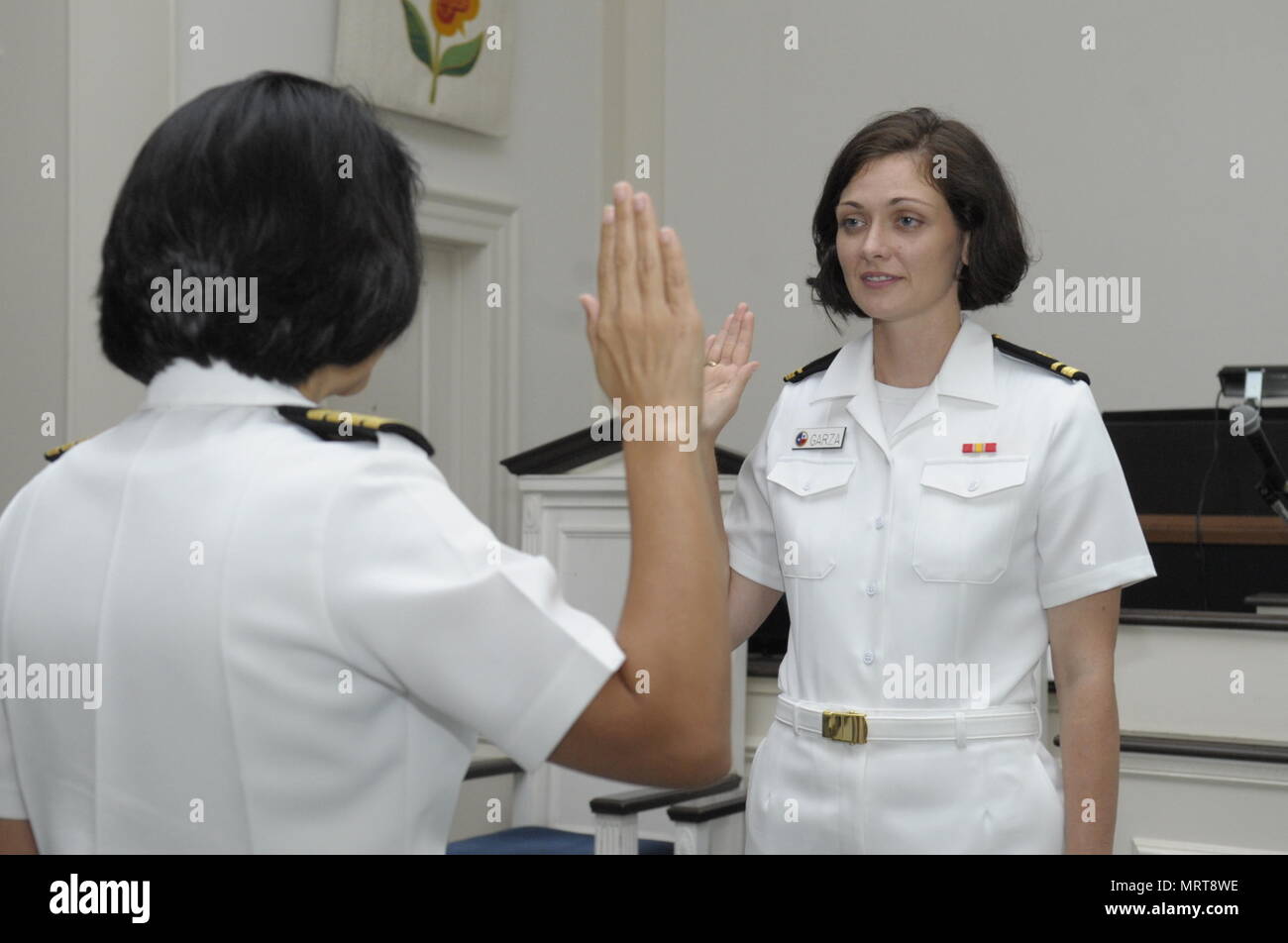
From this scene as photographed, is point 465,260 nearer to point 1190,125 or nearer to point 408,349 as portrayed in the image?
point 408,349

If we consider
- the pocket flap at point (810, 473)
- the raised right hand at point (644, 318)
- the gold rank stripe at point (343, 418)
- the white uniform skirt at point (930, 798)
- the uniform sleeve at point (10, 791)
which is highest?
the raised right hand at point (644, 318)

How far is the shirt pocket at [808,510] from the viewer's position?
184cm

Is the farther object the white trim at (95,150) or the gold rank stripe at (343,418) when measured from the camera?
the white trim at (95,150)

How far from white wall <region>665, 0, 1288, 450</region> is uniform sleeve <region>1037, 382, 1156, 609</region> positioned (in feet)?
12.0

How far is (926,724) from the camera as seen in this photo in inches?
66.7

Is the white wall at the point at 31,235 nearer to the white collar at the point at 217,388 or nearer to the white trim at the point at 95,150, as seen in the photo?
the white trim at the point at 95,150

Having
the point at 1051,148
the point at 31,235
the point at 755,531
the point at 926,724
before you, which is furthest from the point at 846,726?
the point at 1051,148

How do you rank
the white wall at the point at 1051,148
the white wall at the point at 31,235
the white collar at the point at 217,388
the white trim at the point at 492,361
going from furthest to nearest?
the white trim at the point at 492,361 < the white wall at the point at 1051,148 < the white wall at the point at 31,235 < the white collar at the point at 217,388

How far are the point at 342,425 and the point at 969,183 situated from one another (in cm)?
117

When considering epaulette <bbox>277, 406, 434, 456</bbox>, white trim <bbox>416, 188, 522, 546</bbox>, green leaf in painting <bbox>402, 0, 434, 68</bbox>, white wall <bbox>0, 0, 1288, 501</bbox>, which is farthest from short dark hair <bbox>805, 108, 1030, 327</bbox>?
white trim <bbox>416, 188, 522, 546</bbox>

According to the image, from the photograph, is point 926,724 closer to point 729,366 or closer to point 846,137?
point 729,366

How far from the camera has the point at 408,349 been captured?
209 inches

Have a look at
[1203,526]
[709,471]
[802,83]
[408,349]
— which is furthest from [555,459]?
[802,83]

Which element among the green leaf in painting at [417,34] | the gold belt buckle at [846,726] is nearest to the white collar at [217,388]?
the gold belt buckle at [846,726]
